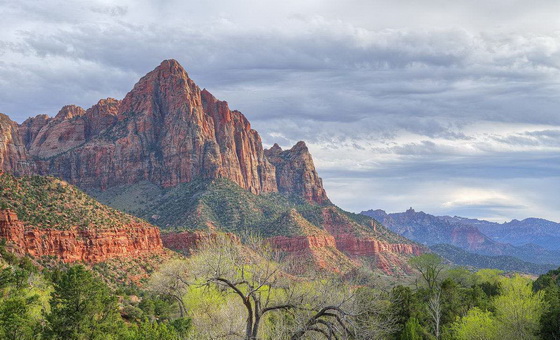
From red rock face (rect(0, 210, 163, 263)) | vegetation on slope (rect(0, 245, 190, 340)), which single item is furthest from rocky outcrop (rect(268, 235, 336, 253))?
vegetation on slope (rect(0, 245, 190, 340))

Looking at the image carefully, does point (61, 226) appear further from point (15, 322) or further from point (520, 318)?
point (520, 318)

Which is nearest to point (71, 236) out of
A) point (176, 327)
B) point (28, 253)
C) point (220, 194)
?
point (28, 253)

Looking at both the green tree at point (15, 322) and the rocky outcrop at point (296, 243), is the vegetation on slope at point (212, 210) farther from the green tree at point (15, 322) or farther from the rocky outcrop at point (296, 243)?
the green tree at point (15, 322)

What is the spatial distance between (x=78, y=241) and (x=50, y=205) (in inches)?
384

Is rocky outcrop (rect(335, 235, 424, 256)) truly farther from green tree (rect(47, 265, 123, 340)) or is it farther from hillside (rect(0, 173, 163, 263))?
green tree (rect(47, 265, 123, 340))

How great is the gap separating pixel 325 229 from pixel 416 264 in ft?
293

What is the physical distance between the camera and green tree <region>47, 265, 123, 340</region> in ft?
118

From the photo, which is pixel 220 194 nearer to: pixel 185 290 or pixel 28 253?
pixel 28 253

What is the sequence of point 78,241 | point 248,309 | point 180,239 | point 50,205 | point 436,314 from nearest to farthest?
point 248,309, point 436,314, point 78,241, point 50,205, point 180,239

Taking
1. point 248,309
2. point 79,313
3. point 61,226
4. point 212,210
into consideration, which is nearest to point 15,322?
point 79,313

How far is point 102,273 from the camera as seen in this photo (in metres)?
83.4

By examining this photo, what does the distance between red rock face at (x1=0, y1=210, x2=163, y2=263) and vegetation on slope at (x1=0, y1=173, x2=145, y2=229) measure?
5.73 ft

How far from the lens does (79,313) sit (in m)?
37.1

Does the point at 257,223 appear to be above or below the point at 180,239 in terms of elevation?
above
